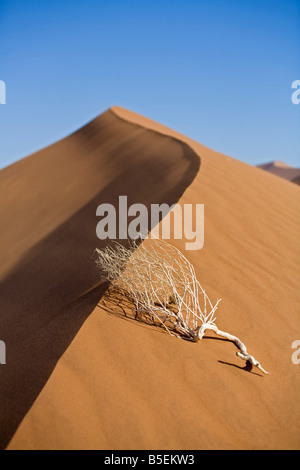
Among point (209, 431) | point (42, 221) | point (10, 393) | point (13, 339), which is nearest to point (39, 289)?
point (13, 339)

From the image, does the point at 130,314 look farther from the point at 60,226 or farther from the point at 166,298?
the point at 60,226

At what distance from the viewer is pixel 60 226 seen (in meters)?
6.12

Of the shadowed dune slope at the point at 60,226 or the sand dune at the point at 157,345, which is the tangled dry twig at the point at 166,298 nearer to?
the sand dune at the point at 157,345

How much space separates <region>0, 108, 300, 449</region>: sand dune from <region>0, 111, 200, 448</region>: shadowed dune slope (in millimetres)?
22

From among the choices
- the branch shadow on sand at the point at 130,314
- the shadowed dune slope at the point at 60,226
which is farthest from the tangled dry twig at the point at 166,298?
the shadowed dune slope at the point at 60,226

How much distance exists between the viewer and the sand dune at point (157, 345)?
204cm

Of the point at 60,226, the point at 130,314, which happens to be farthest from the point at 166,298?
the point at 60,226

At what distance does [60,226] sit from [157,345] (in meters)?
3.99

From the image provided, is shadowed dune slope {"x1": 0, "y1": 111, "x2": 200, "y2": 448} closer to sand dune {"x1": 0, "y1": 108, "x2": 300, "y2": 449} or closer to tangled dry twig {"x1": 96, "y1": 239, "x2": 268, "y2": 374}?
sand dune {"x1": 0, "y1": 108, "x2": 300, "y2": 449}

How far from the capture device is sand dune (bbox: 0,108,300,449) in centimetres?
204

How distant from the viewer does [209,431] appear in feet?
6.82

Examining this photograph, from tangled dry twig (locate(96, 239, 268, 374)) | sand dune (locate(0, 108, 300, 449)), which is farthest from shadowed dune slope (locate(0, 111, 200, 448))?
tangled dry twig (locate(96, 239, 268, 374))

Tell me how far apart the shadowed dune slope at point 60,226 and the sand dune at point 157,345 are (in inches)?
0.8
